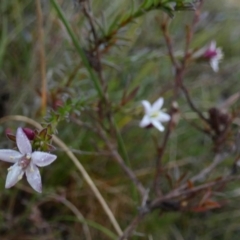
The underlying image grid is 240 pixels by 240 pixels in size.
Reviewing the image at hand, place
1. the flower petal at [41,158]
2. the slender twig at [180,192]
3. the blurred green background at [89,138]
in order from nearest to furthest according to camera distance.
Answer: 1. the flower petal at [41,158]
2. the slender twig at [180,192]
3. the blurred green background at [89,138]

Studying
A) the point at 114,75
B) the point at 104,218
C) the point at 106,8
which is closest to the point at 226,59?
the point at 106,8

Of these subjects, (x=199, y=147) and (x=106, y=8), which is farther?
(x=106, y=8)

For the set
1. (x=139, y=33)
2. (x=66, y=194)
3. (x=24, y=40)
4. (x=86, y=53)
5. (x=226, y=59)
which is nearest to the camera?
(x=86, y=53)

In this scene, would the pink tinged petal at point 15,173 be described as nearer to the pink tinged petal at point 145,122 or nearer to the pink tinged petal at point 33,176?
the pink tinged petal at point 33,176

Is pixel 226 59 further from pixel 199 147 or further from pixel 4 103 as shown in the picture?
pixel 4 103

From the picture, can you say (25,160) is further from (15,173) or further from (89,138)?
(89,138)

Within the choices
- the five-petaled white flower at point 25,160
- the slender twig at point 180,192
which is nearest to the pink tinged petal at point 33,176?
the five-petaled white flower at point 25,160

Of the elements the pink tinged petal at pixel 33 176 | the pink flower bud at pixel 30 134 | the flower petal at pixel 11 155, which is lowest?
the pink tinged petal at pixel 33 176

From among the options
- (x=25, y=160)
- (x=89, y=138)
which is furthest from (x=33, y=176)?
(x=89, y=138)
